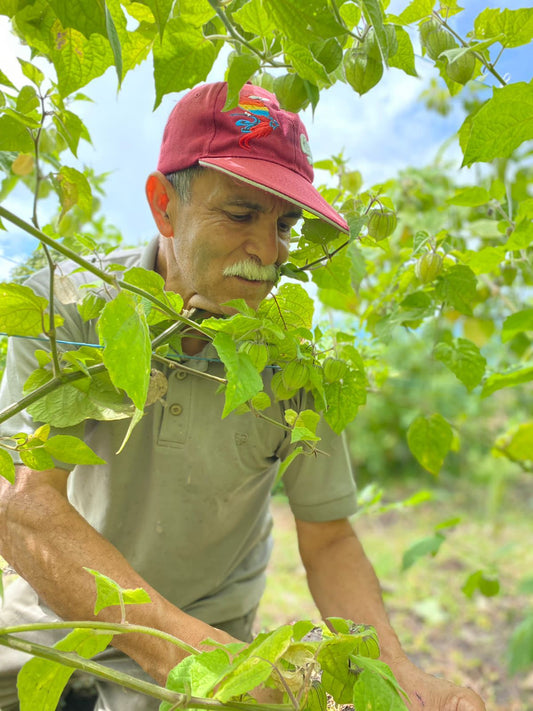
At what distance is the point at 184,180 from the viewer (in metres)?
1.09

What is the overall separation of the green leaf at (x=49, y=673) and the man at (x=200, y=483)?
9.7 inches

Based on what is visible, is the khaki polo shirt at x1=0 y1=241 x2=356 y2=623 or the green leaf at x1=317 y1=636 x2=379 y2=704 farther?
the khaki polo shirt at x1=0 y1=241 x2=356 y2=623

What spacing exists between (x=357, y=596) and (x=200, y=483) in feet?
1.12

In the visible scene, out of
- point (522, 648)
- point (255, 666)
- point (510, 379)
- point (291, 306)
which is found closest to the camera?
point (522, 648)

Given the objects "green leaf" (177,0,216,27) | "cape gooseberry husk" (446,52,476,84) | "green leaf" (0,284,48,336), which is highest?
"green leaf" (177,0,216,27)

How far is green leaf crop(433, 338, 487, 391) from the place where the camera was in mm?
1094

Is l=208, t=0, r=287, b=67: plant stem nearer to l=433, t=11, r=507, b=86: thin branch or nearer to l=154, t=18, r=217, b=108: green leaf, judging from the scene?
l=154, t=18, r=217, b=108: green leaf

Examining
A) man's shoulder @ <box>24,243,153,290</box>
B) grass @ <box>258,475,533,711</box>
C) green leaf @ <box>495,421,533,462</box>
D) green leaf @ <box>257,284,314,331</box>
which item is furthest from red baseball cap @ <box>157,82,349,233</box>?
grass @ <box>258,475,533,711</box>

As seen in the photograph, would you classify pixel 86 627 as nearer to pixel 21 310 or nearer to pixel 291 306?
pixel 21 310

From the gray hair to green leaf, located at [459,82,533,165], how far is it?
544 millimetres

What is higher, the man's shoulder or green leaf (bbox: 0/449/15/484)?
the man's shoulder

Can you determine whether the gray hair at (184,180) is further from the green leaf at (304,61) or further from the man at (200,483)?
the green leaf at (304,61)

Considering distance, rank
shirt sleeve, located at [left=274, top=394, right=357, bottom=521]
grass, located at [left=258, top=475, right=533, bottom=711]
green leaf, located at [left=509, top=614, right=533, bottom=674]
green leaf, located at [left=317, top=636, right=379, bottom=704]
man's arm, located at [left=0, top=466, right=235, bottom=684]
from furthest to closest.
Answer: grass, located at [left=258, top=475, right=533, bottom=711] → shirt sleeve, located at [left=274, top=394, right=357, bottom=521] → man's arm, located at [left=0, top=466, right=235, bottom=684] → green leaf, located at [left=317, top=636, right=379, bottom=704] → green leaf, located at [left=509, top=614, right=533, bottom=674]

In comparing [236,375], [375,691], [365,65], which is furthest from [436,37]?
[375,691]
